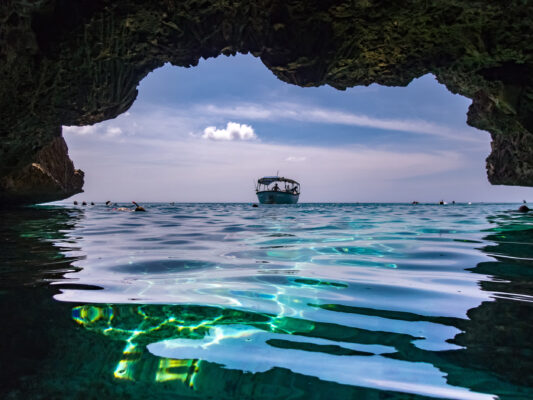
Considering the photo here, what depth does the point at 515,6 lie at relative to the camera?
6.66 meters

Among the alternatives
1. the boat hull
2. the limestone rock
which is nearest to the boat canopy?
the boat hull

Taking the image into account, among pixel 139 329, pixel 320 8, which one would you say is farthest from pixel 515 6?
pixel 139 329

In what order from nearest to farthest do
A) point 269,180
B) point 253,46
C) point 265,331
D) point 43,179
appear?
point 265,331, point 253,46, point 43,179, point 269,180

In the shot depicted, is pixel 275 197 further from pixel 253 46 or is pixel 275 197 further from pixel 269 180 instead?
pixel 253 46

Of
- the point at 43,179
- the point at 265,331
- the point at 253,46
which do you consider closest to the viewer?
the point at 265,331

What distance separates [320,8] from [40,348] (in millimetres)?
8944

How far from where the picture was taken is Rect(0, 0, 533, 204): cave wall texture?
7.38 m

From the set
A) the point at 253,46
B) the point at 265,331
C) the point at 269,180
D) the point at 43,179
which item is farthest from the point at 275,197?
the point at 265,331

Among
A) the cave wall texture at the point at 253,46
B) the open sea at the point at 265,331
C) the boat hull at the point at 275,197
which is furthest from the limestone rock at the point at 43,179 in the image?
the boat hull at the point at 275,197

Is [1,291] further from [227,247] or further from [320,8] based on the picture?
[320,8]

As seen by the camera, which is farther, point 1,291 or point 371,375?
point 1,291

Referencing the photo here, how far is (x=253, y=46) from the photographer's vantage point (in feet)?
31.3

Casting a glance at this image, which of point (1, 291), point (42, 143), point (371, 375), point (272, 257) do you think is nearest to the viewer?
point (371, 375)

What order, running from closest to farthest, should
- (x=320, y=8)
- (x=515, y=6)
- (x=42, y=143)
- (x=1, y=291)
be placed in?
(x=1, y=291) < (x=515, y=6) < (x=320, y=8) < (x=42, y=143)
